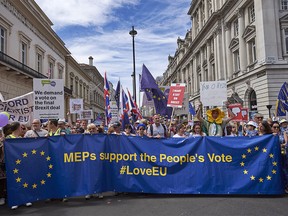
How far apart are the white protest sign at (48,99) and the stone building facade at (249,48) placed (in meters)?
22.0

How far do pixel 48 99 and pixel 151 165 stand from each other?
9.51 feet

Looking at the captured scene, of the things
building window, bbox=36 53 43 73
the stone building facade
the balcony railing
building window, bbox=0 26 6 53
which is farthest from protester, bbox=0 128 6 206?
building window, bbox=36 53 43 73

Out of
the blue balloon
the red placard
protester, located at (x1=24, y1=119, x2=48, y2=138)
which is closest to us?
the blue balloon

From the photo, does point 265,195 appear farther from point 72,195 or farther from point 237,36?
point 237,36

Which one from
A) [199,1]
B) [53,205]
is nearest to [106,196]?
[53,205]

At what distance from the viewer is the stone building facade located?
25.3m

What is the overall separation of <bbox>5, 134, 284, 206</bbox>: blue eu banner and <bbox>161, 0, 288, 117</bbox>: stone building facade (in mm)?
20675

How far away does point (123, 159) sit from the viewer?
6.26 meters

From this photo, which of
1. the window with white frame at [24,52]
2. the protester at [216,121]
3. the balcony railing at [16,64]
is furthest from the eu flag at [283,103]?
the window with white frame at [24,52]

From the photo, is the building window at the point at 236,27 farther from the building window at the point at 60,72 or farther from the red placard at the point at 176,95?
the red placard at the point at 176,95

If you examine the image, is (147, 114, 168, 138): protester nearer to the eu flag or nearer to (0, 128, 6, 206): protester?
(0, 128, 6, 206): protester

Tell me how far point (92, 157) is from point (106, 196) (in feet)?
2.95

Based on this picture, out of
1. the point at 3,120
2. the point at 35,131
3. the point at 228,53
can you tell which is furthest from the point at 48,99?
the point at 228,53

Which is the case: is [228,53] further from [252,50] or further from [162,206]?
[162,206]
